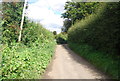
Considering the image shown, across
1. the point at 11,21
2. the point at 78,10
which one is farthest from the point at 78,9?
the point at 11,21

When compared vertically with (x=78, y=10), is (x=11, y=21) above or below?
below

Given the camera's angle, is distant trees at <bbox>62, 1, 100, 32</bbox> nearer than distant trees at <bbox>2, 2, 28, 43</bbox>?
No

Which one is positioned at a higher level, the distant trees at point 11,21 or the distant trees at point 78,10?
the distant trees at point 78,10

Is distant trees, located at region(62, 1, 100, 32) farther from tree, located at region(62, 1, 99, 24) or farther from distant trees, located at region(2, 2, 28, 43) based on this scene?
distant trees, located at region(2, 2, 28, 43)

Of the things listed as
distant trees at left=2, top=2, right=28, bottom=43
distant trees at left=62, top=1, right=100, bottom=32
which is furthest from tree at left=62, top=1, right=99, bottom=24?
distant trees at left=2, top=2, right=28, bottom=43

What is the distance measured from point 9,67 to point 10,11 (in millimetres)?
5551

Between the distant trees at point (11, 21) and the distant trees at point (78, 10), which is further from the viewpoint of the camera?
the distant trees at point (78, 10)

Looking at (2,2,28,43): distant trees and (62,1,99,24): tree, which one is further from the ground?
(62,1,99,24): tree

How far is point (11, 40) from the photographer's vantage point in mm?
7348

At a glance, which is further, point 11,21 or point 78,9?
point 78,9

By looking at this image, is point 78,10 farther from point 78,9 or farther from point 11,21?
point 11,21

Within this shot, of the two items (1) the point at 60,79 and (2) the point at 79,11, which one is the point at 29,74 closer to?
(1) the point at 60,79

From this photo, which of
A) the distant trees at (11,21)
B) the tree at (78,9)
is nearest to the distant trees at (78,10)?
the tree at (78,9)

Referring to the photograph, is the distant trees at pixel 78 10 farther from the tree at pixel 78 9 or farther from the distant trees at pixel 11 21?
the distant trees at pixel 11 21
